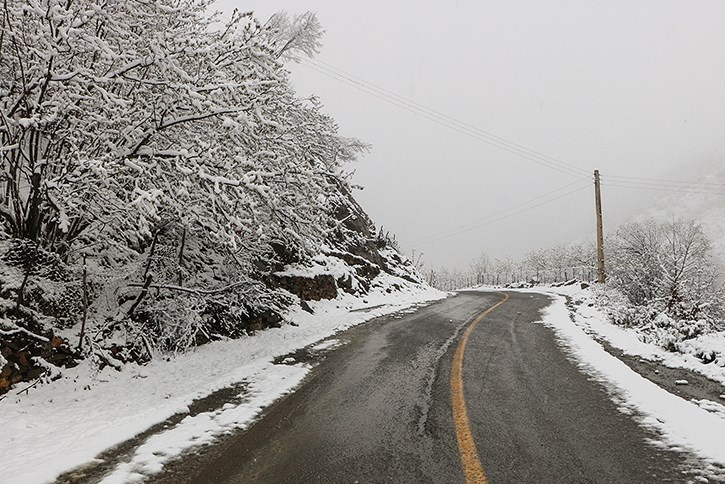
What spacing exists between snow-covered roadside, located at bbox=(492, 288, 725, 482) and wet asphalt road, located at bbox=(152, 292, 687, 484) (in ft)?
0.67

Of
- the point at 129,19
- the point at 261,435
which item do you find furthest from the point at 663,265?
the point at 129,19

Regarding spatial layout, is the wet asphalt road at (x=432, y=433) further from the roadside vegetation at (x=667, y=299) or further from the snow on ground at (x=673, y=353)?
the roadside vegetation at (x=667, y=299)

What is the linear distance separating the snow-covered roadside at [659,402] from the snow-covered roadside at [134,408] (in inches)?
179

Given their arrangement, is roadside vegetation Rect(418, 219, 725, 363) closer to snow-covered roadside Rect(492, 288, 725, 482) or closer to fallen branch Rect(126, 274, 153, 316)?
snow-covered roadside Rect(492, 288, 725, 482)

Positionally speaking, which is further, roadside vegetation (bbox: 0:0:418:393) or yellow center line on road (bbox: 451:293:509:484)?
roadside vegetation (bbox: 0:0:418:393)

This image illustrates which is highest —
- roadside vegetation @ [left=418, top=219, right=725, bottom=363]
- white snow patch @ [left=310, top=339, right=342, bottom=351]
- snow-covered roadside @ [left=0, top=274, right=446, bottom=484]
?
roadside vegetation @ [left=418, top=219, right=725, bottom=363]

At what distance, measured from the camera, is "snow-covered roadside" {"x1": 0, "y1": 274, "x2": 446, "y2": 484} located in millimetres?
4215

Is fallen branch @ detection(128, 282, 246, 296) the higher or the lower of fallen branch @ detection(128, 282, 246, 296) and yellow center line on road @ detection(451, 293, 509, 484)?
the higher

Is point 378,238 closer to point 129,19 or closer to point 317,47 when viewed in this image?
point 317,47

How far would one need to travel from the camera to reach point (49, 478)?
3807mm

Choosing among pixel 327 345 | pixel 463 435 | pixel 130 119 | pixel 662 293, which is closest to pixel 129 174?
pixel 130 119

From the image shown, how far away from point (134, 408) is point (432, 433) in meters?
3.95

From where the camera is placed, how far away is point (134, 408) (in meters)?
5.70

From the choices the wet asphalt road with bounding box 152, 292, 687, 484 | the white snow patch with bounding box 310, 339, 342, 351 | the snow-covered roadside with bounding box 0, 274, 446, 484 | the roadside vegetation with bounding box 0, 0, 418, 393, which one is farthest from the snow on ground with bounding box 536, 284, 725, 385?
the roadside vegetation with bounding box 0, 0, 418, 393
